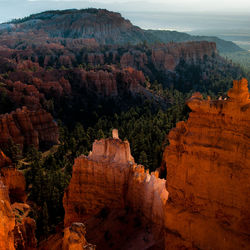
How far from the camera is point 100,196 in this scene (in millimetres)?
14281

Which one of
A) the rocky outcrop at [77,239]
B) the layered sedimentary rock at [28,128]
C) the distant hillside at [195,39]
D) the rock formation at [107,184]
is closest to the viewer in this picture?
the rocky outcrop at [77,239]

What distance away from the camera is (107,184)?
1408 centimetres

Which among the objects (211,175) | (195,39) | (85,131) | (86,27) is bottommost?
(85,131)

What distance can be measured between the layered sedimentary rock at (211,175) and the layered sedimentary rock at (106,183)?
3.79m

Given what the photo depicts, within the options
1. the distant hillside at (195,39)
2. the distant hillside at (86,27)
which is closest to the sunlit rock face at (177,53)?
the distant hillside at (86,27)

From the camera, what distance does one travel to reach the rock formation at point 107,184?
13.3m

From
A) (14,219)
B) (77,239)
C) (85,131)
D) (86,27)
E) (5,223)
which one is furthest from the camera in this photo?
(86,27)

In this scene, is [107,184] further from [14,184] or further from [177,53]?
[177,53]

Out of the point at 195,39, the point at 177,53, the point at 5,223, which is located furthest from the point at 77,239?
the point at 195,39

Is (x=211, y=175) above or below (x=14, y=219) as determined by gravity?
above

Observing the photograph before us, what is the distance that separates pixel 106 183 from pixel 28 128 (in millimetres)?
22759

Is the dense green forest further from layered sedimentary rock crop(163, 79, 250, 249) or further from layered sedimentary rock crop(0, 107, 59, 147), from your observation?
layered sedimentary rock crop(163, 79, 250, 249)

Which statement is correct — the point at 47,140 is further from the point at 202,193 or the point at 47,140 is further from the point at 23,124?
the point at 202,193

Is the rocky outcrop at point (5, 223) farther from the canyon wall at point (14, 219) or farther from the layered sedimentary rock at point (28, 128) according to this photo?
the layered sedimentary rock at point (28, 128)
